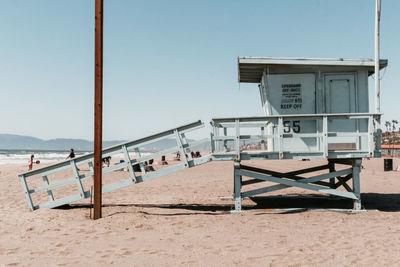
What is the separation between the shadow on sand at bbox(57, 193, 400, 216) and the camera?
365 inches

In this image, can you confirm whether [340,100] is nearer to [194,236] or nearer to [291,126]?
[291,126]

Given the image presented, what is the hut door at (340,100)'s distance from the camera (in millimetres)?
9312

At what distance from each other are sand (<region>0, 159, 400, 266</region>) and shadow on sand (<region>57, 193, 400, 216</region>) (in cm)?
3

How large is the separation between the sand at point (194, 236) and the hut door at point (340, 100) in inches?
97.2

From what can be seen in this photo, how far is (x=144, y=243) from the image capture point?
6219 mm

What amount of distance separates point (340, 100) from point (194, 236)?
6.10 m

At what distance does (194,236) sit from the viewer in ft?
21.9

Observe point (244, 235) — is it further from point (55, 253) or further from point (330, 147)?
point (330, 147)

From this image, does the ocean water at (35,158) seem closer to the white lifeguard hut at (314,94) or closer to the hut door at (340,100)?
the white lifeguard hut at (314,94)

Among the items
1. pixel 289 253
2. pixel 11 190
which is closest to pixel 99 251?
pixel 289 253

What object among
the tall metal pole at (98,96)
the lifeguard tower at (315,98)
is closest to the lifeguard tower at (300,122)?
the lifeguard tower at (315,98)

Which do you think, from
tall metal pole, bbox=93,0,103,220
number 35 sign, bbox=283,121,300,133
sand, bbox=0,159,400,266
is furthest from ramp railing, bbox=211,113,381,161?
tall metal pole, bbox=93,0,103,220

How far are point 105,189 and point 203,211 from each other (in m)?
2.95

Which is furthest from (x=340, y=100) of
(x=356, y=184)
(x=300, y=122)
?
(x=356, y=184)
